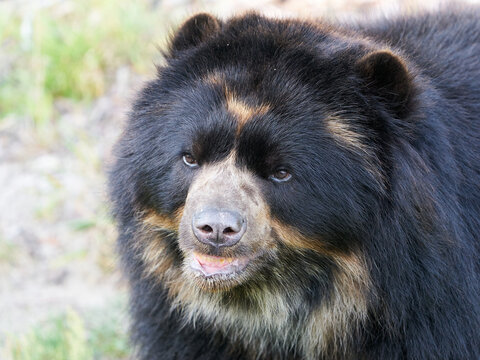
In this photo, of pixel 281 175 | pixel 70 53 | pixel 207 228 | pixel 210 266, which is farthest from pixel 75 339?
pixel 70 53

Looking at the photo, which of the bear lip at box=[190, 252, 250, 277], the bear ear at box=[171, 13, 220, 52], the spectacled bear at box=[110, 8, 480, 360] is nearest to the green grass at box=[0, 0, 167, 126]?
the bear ear at box=[171, 13, 220, 52]

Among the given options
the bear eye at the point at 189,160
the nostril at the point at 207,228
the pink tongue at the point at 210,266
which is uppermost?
the bear eye at the point at 189,160

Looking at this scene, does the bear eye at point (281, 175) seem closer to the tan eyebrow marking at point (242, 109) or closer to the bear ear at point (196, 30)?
the tan eyebrow marking at point (242, 109)

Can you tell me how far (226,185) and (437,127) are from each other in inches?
47.1

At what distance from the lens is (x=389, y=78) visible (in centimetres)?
405

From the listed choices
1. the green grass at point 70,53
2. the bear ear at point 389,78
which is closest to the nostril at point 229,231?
the bear ear at point 389,78

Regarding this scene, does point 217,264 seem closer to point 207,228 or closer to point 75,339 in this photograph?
point 207,228

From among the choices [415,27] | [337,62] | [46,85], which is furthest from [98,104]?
[337,62]

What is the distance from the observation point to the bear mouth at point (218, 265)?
13.0 ft

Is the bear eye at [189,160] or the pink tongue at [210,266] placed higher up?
the bear eye at [189,160]

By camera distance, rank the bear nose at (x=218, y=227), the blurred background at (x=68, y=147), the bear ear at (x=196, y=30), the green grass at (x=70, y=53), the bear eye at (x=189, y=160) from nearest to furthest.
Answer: the bear nose at (x=218, y=227) → the bear eye at (x=189, y=160) → the bear ear at (x=196, y=30) → the blurred background at (x=68, y=147) → the green grass at (x=70, y=53)

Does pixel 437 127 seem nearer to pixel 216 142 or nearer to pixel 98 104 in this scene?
pixel 216 142

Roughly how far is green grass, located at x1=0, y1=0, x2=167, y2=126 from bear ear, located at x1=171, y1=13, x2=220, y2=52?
167 inches

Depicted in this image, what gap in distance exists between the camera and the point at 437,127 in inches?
164
